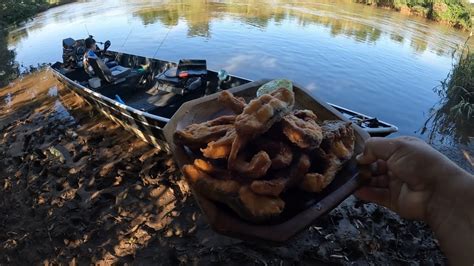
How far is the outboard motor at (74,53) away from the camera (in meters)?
10.6

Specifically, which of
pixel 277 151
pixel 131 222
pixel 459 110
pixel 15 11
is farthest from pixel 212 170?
pixel 15 11

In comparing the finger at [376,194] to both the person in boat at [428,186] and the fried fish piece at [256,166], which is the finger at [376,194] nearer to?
the person in boat at [428,186]

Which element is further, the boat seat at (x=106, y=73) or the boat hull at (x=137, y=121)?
the boat seat at (x=106, y=73)

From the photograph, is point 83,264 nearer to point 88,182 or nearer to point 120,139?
point 88,182

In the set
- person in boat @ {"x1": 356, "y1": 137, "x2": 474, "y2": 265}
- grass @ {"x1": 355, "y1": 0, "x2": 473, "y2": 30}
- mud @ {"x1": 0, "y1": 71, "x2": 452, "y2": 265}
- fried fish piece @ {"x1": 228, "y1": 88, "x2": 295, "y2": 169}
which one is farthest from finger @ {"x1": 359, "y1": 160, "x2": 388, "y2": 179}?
grass @ {"x1": 355, "y1": 0, "x2": 473, "y2": 30}

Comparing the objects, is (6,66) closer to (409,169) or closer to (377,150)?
(377,150)

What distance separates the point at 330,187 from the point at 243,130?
57 cm

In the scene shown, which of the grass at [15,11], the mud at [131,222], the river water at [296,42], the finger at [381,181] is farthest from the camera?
the grass at [15,11]

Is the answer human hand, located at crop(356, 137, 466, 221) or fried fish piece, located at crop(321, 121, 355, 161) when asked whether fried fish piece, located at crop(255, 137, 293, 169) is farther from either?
human hand, located at crop(356, 137, 466, 221)

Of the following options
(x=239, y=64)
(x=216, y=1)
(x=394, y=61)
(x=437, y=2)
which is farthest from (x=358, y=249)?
(x=216, y=1)

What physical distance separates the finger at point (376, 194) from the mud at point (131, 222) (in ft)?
7.96

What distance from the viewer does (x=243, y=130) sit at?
5.54 feet

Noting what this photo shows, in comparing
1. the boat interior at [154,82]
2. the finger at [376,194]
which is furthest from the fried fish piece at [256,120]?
the boat interior at [154,82]

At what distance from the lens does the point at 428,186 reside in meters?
2.01
